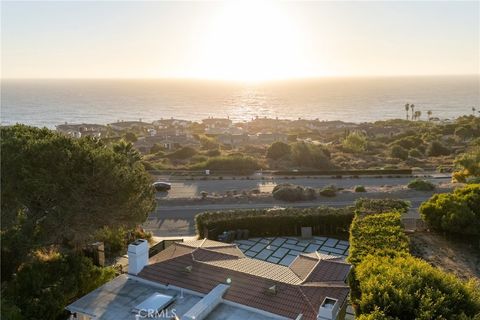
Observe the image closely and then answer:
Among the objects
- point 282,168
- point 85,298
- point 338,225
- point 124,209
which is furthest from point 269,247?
point 282,168

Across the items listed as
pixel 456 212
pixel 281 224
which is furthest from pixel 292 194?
pixel 456 212

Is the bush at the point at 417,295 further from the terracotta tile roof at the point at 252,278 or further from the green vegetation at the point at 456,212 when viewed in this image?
the green vegetation at the point at 456,212

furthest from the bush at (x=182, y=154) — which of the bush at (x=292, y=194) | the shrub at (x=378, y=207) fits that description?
the shrub at (x=378, y=207)

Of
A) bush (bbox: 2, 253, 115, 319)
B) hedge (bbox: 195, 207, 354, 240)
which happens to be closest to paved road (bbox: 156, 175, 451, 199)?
hedge (bbox: 195, 207, 354, 240)

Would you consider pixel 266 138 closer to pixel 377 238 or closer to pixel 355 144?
pixel 355 144

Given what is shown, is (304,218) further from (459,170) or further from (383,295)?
(459,170)

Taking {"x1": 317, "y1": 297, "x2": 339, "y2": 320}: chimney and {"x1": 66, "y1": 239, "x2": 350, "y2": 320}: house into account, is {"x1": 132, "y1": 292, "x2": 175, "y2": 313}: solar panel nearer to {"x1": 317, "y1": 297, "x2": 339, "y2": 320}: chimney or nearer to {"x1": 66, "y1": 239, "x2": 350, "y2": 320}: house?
{"x1": 66, "y1": 239, "x2": 350, "y2": 320}: house
